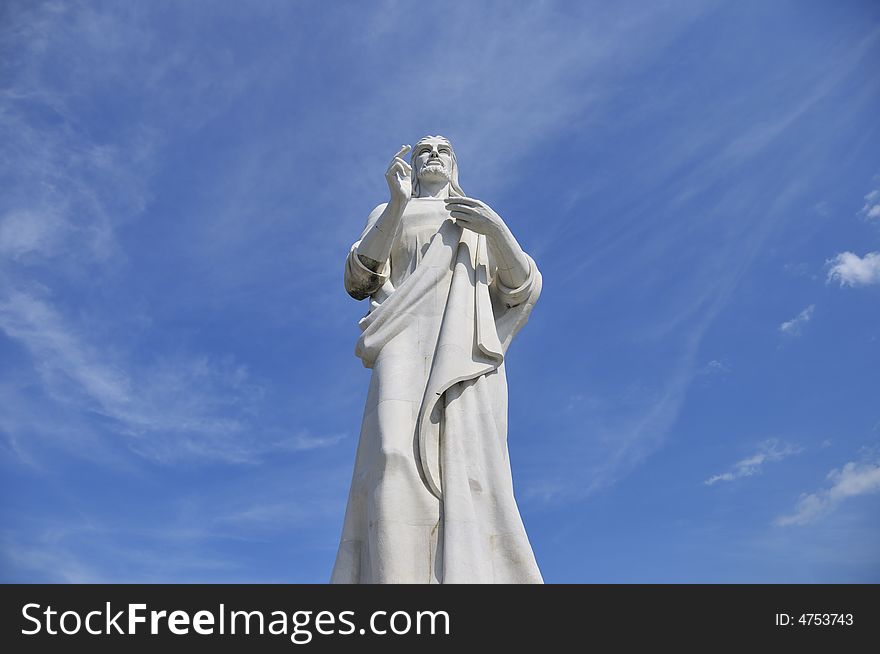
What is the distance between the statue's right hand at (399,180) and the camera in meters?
13.4

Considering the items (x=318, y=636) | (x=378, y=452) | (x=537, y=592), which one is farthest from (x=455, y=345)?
(x=318, y=636)

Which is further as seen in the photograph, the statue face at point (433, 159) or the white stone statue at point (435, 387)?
the statue face at point (433, 159)

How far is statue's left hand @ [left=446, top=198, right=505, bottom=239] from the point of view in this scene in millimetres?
13312

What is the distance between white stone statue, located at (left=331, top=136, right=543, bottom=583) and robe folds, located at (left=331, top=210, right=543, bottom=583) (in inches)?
0.6

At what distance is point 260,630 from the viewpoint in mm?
9477

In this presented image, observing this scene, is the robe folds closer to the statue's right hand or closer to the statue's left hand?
the statue's left hand

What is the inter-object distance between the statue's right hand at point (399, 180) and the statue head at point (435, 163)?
1.06 meters

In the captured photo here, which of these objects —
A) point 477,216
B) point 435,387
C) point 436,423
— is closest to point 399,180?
point 477,216

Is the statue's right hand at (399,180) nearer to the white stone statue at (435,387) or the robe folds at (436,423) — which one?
the white stone statue at (435,387)

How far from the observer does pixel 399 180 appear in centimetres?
1342

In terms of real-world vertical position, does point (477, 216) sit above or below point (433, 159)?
below

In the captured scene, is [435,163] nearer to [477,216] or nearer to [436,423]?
[477,216]

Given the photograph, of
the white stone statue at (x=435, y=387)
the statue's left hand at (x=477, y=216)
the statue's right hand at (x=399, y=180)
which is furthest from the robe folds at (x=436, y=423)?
the statue's right hand at (x=399, y=180)

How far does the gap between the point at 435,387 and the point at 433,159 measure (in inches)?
163
